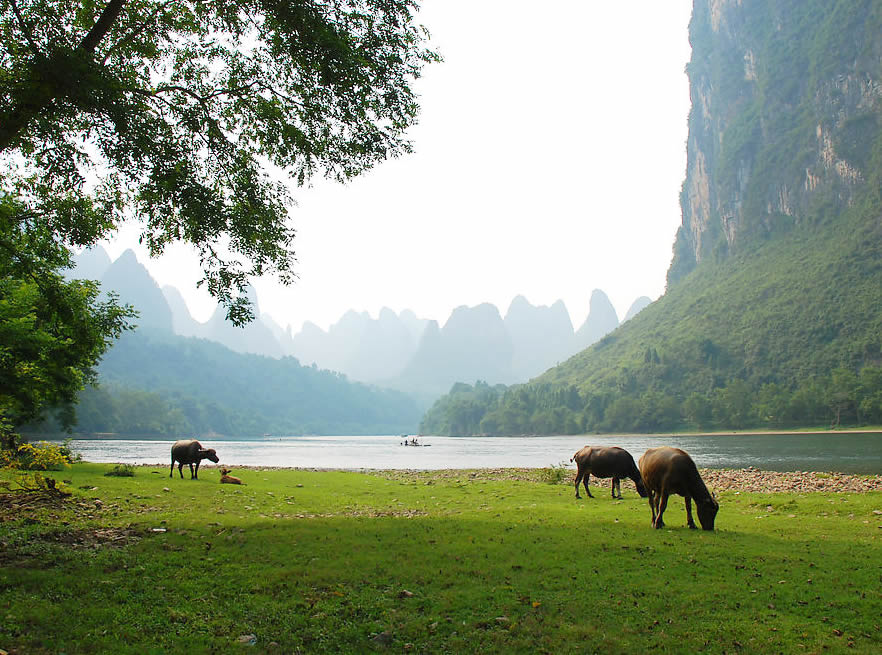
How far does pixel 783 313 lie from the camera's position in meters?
131

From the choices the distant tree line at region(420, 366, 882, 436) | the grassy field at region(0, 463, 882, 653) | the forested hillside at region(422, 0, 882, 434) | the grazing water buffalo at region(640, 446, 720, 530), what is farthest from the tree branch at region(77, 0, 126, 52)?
the forested hillside at region(422, 0, 882, 434)

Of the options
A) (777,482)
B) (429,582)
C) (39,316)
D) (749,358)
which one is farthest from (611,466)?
(749,358)

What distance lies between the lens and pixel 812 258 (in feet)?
469

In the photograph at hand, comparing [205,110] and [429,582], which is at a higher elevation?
[205,110]

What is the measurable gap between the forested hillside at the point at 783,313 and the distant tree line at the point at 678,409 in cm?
31

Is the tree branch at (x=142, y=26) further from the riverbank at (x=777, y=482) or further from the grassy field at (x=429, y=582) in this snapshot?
the riverbank at (x=777, y=482)

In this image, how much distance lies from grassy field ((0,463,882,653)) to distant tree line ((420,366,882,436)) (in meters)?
100

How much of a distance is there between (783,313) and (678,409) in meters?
35.9

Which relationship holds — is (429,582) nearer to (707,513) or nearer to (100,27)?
(707,513)

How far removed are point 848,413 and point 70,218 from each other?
11514cm

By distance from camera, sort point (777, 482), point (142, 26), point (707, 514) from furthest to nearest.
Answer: point (777, 482)
point (707, 514)
point (142, 26)

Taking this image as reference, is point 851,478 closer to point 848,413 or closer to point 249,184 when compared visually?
point 249,184

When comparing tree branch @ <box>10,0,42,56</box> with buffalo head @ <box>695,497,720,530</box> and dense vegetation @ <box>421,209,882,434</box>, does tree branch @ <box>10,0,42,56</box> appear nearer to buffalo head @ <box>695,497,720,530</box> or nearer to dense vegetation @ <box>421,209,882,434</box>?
buffalo head @ <box>695,497,720,530</box>

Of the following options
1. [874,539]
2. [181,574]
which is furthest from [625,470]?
[181,574]
